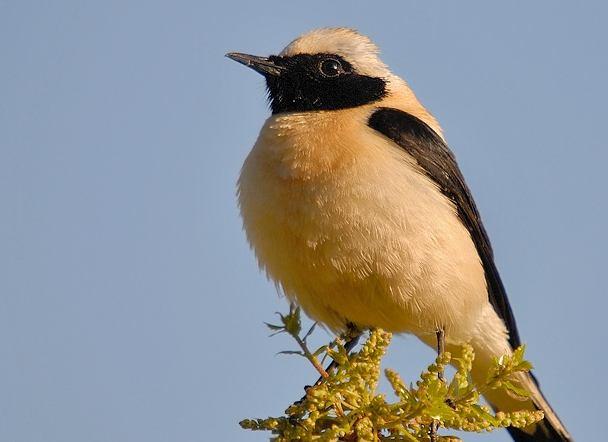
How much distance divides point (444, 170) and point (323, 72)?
126 cm

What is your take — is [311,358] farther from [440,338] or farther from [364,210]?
[440,338]

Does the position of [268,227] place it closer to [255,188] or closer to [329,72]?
[255,188]

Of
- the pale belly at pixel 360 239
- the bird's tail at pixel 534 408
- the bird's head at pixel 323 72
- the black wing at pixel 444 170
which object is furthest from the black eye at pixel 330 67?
the bird's tail at pixel 534 408

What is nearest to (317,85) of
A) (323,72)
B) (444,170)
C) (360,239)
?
(323,72)

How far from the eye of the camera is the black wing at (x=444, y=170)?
23.4 feet

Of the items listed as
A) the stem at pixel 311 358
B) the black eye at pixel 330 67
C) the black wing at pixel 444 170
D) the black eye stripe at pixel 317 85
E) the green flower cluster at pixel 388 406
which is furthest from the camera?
the black eye at pixel 330 67

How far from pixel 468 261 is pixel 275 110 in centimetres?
195

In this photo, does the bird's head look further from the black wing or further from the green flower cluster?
the green flower cluster

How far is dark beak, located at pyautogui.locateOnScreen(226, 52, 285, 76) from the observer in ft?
25.1

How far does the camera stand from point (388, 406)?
4.72 m

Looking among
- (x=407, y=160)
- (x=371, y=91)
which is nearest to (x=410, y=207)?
(x=407, y=160)

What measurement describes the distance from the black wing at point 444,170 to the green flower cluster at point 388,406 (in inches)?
99.0

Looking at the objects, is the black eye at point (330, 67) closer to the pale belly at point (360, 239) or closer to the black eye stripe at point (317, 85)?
the black eye stripe at point (317, 85)

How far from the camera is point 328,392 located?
4809 mm
